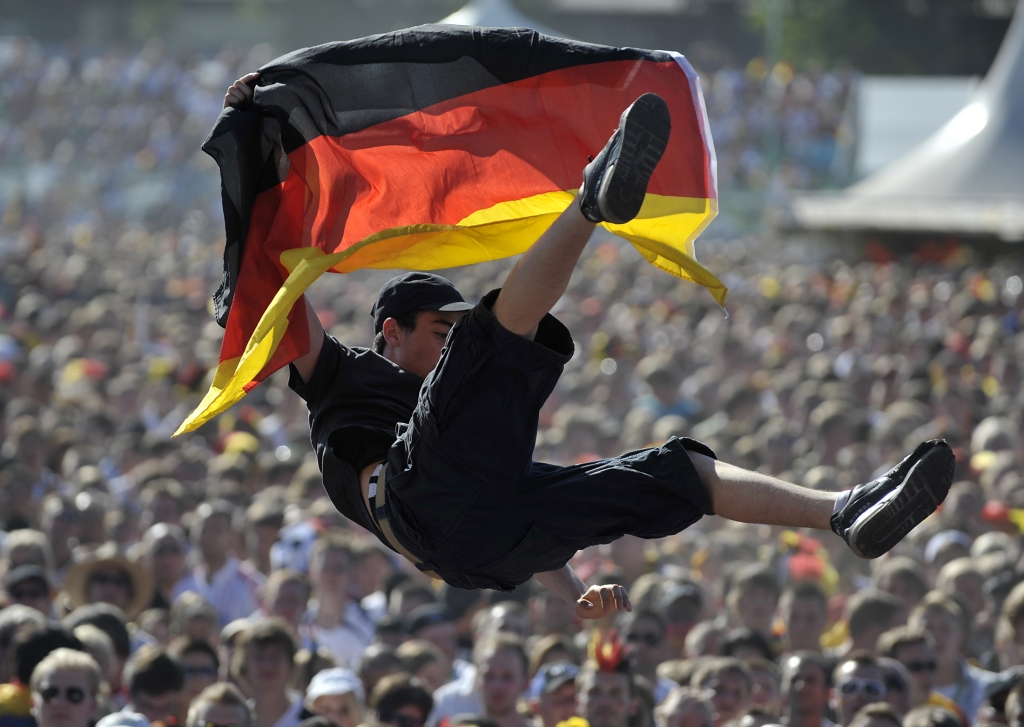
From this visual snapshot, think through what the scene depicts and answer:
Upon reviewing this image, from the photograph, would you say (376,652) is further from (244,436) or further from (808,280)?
(808,280)

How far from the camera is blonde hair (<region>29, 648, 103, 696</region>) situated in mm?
5733

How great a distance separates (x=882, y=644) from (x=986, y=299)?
10535 mm

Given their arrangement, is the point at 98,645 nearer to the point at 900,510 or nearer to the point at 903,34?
the point at 900,510

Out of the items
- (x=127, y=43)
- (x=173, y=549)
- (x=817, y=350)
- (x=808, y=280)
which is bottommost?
(x=173, y=549)

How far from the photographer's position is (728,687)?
6.25m

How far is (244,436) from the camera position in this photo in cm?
1123

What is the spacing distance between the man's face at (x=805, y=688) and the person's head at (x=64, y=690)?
2945 millimetres

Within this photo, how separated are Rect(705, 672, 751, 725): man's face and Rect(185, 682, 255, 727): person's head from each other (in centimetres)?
199

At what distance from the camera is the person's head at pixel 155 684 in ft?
20.0

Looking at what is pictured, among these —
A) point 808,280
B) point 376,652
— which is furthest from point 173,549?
point 808,280

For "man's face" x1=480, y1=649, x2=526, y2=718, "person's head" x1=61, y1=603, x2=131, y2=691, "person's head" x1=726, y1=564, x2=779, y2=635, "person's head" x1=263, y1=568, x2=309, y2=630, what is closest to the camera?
"man's face" x1=480, y1=649, x2=526, y2=718

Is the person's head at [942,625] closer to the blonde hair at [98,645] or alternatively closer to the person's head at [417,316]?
the person's head at [417,316]

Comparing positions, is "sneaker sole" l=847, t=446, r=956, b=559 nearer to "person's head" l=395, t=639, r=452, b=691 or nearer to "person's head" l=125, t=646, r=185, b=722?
"person's head" l=395, t=639, r=452, b=691

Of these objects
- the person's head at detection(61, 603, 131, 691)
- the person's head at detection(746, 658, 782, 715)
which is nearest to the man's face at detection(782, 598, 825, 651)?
the person's head at detection(746, 658, 782, 715)
